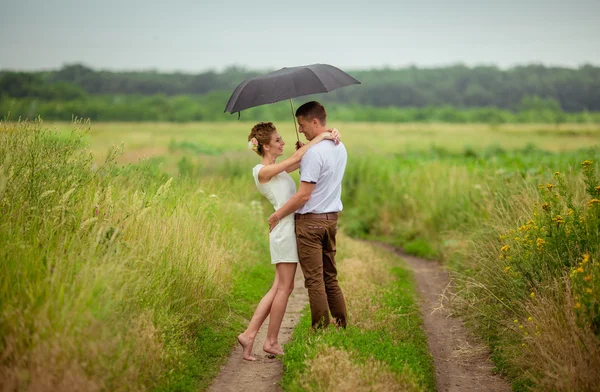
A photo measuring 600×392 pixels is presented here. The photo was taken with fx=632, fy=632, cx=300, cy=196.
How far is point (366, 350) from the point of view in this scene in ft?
21.8

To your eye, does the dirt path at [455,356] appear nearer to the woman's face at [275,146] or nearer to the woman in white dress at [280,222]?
the woman in white dress at [280,222]

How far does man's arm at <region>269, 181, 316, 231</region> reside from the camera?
6.69 m

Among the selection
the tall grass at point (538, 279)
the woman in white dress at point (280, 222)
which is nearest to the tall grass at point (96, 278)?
the woman in white dress at point (280, 222)

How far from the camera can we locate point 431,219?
17359 mm

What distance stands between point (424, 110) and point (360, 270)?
80.3m

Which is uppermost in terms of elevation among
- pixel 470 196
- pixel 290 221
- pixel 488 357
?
pixel 290 221

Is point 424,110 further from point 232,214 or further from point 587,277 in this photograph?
point 587,277

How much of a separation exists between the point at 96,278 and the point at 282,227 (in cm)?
216

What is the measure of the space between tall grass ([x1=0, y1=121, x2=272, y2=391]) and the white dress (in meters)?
1.34

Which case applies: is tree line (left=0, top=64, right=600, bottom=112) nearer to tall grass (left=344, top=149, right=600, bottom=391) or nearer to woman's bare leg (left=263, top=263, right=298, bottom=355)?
tall grass (left=344, top=149, right=600, bottom=391)

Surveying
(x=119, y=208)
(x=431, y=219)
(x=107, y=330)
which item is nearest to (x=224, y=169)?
(x=431, y=219)

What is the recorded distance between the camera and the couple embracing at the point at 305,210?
6.76 meters

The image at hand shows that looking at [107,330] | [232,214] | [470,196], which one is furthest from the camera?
[470,196]

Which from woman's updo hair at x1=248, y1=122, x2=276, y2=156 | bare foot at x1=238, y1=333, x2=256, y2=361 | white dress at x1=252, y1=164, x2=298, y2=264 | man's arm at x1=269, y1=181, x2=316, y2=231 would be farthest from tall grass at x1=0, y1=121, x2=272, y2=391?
woman's updo hair at x1=248, y1=122, x2=276, y2=156
